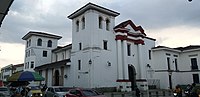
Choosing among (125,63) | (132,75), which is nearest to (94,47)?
(125,63)

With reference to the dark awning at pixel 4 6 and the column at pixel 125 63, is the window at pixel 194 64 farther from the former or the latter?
the dark awning at pixel 4 6

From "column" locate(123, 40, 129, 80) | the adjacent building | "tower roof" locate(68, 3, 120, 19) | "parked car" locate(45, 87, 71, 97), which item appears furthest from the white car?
the adjacent building

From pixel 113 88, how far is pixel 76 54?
7.52m

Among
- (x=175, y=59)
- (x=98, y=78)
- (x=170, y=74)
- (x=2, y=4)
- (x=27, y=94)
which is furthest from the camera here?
(x=175, y=59)

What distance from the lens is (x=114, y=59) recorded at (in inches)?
1208

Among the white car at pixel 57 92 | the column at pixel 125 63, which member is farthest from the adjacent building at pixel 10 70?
the white car at pixel 57 92

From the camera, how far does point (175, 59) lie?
4081cm

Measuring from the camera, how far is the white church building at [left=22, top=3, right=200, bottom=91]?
28886mm

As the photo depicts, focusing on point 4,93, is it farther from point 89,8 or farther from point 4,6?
point 89,8

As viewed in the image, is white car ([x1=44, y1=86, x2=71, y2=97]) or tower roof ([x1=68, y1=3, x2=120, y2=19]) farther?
tower roof ([x1=68, y1=3, x2=120, y2=19])

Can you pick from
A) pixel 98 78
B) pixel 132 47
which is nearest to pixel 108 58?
pixel 98 78

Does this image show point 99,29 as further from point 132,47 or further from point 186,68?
point 186,68

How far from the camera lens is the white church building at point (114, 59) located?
94.8 ft

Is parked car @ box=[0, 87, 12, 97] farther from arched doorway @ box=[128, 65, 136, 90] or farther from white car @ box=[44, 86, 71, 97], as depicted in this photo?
arched doorway @ box=[128, 65, 136, 90]
